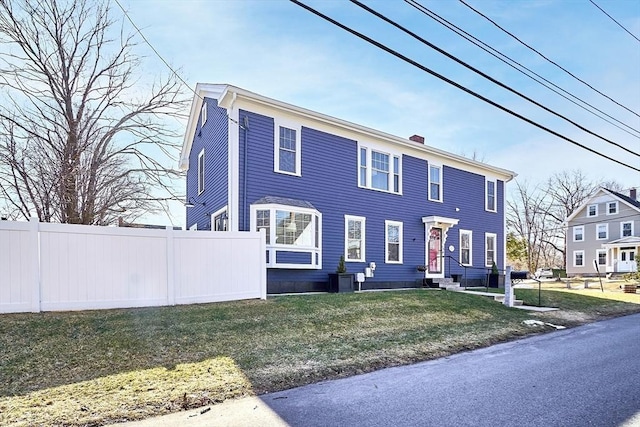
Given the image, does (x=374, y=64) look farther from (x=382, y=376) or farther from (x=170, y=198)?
(x=170, y=198)

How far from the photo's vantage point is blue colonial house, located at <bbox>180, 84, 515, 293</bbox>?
12023 mm

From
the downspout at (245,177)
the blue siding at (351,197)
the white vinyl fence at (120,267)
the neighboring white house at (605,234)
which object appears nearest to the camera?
the white vinyl fence at (120,267)

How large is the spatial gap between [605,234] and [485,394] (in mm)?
38914

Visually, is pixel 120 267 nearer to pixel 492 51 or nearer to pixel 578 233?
pixel 492 51

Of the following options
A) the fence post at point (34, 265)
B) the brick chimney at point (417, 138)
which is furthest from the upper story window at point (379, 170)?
the fence post at point (34, 265)

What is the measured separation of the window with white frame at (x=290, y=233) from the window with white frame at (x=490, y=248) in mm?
10501

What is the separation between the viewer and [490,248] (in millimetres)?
20125

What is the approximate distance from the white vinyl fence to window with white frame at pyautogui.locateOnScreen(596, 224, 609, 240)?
37150 mm

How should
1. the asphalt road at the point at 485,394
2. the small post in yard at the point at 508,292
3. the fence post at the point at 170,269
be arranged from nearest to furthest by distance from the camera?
the asphalt road at the point at 485,394
the fence post at the point at 170,269
the small post in yard at the point at 508,292

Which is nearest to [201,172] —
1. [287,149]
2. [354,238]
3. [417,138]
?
[287,149]

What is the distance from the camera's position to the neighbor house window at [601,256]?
117 feet

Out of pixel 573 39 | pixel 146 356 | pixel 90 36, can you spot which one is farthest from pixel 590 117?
pixel 90 36

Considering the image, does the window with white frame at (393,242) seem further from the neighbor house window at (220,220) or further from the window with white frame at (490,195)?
the window with white frame at (490,195)

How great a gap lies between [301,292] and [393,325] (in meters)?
4.35
